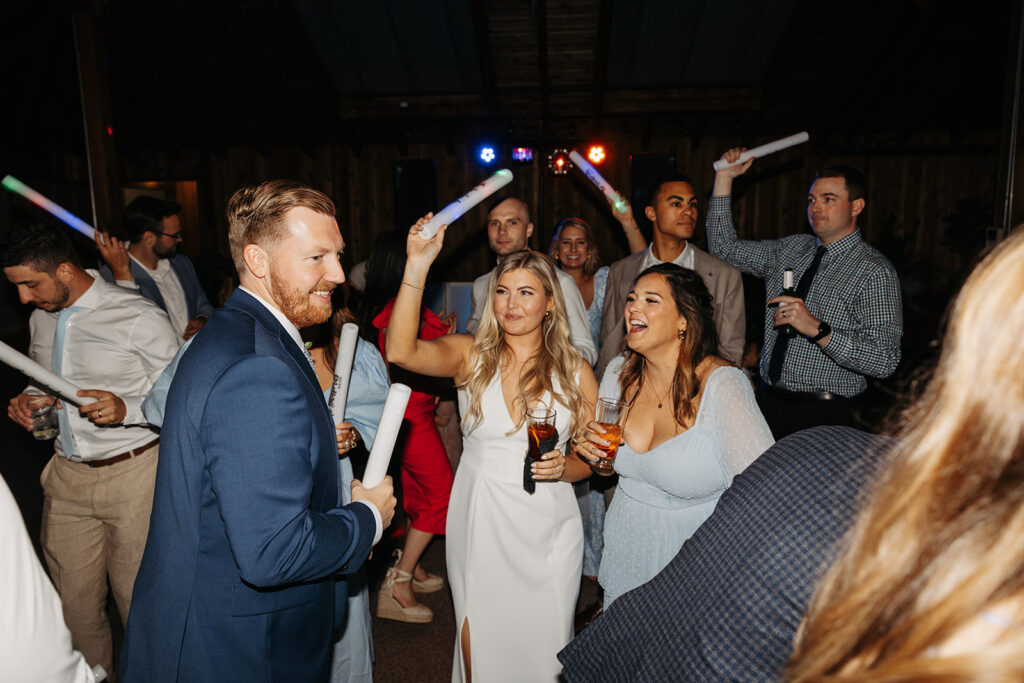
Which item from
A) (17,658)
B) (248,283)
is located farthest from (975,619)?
(248,283)

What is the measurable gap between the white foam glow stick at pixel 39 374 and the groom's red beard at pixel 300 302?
106 cm

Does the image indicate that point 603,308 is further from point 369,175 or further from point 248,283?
point 369,175

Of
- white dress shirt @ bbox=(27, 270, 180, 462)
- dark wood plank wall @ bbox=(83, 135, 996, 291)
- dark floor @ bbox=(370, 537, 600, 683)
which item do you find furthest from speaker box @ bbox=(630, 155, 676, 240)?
white dress shirt @ bbox=(27, 270, 180, 462)

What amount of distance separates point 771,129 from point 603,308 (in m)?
7.45

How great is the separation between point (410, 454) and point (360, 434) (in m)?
0.85

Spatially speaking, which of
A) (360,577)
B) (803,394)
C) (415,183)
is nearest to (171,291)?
(360,577)

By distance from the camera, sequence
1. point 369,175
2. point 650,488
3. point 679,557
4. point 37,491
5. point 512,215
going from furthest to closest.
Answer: point 369,175 → point 37,491 → point 512,215 → point 650,488 → point 679,557

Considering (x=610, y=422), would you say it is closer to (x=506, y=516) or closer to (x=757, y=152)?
(x=506, y=516)

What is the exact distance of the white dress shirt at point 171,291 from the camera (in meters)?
4.28

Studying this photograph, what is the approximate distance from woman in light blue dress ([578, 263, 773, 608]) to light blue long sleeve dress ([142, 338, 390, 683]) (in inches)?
34.7

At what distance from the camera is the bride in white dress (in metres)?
2.12

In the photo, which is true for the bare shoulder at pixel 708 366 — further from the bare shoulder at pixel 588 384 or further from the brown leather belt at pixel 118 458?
the brown leather belt at pixel 118 458

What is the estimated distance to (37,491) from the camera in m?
4.50

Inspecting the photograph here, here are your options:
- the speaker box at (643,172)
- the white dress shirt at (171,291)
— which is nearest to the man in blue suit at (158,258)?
the white dress shirt at (171,291)
